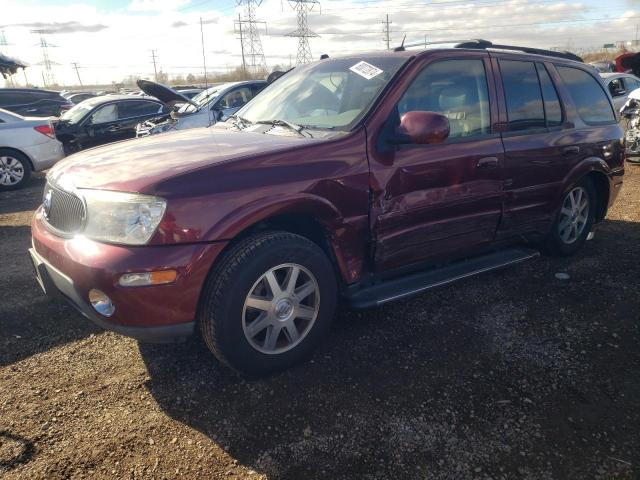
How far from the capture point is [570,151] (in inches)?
159

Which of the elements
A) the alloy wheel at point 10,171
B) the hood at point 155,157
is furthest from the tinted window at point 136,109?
the hood at point 155,157

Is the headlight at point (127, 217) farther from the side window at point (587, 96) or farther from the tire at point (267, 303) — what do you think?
the side window at point (587, 96)

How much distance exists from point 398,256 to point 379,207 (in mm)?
400

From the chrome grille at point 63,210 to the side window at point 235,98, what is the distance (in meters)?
7.30

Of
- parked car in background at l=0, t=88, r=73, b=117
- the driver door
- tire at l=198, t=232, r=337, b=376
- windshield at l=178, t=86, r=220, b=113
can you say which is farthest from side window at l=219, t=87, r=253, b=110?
tire at l=198, t=232, r=337, b=376

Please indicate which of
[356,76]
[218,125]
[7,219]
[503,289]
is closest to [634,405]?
[503,289]

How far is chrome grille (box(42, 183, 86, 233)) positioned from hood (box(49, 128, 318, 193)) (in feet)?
0.31

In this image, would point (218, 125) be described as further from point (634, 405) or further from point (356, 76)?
point (634, 405)

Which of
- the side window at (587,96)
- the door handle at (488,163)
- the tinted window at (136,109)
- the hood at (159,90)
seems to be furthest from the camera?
the tinted window at (136,109)

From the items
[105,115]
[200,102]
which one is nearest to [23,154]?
[105,115]

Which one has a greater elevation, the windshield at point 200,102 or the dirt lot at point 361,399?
the windshield at point 200,102

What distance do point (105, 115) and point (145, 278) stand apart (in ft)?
34.0

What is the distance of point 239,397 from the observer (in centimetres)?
261

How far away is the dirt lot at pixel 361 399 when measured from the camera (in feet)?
7.13
